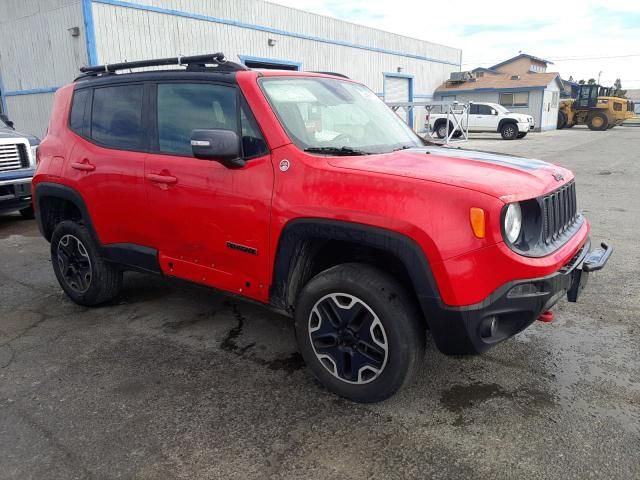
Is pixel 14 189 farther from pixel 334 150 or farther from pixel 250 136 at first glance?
pixel 334 150

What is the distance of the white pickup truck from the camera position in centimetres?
2658

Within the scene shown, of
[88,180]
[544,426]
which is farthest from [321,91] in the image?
[544,426]

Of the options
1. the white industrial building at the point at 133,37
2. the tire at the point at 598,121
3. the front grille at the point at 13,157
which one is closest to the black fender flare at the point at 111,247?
the front grille at the point at 13,157

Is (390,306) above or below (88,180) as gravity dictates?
below

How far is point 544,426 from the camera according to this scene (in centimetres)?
275

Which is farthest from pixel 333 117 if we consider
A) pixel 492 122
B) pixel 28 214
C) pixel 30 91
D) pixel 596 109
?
pixel 596 109

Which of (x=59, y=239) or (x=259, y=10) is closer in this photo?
(x=59, y=239)

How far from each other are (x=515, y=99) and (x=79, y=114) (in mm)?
36482

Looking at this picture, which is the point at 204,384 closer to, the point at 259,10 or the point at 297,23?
the point at 259,10

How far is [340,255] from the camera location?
3.18m

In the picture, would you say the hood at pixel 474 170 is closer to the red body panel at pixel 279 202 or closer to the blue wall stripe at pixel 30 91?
the red body panel at pixel 279 202

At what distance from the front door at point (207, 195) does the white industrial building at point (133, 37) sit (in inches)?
456

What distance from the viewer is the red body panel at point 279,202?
2500 millimetres

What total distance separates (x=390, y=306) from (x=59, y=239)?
323cm
